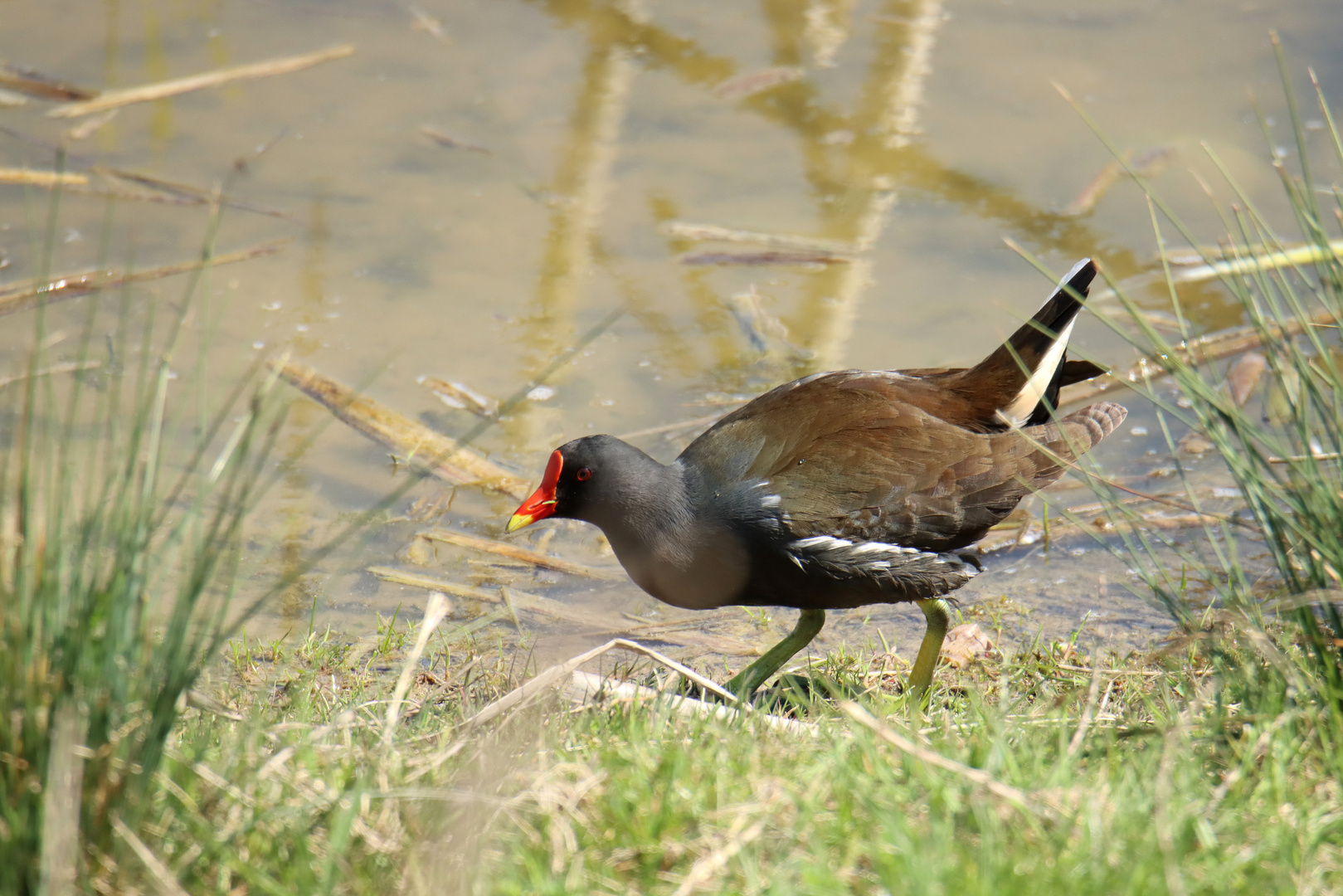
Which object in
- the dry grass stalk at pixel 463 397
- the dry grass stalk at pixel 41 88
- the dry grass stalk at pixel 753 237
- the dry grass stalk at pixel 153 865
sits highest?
the dry grass stalk at pixel 153 865

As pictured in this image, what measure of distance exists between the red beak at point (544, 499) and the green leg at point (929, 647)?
107 cm

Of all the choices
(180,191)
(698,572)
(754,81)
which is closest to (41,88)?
(180,191)

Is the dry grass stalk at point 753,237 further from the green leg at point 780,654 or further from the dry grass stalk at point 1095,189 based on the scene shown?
the green leg at point 780,654

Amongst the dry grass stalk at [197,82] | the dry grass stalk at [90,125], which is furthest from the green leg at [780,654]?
the dry grass stalk at [197,82]

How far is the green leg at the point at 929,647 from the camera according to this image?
129 inches

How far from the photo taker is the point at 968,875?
1.72 m

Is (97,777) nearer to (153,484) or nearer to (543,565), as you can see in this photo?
(153,484)

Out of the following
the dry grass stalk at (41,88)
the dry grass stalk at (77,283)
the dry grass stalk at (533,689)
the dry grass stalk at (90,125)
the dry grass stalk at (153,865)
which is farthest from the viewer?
the dry grass stalk at (41,88)

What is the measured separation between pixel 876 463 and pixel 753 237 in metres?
2.82

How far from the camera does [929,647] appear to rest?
3.39 m

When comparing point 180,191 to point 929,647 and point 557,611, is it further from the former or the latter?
point 929,647

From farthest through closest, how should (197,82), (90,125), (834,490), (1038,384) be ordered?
(197,82), (90,125), (1038,384), (834,490)

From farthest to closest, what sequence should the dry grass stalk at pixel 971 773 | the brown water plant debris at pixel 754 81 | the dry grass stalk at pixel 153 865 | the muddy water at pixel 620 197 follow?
the brown water plant debris at pixel 754 81 < the muddy water at pixel 620 197 < the dry grass stalk at pixel 971 773 < the dry grass stalk at pixel 153 865

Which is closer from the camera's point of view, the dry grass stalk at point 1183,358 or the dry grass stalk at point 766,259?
the dry grass stalk at point 1183,358
